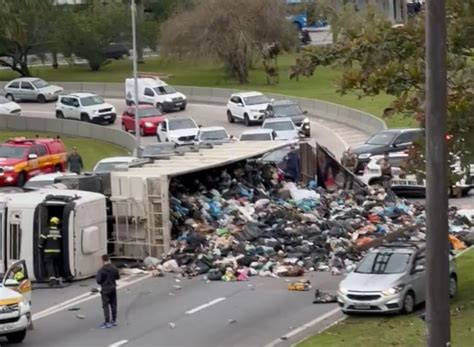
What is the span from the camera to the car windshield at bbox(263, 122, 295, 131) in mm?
52250

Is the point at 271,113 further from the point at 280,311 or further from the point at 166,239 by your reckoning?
the point at 280,311

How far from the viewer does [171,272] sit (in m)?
29.6

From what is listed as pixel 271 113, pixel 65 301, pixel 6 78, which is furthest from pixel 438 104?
pixel 6 78

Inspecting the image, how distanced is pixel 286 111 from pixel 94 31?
25.6 meters

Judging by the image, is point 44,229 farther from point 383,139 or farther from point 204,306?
point 383,139

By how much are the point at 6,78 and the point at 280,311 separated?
60666 millimetres

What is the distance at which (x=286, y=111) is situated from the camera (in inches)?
2287

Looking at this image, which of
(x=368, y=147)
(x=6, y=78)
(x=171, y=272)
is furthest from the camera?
(x=6, y=78)

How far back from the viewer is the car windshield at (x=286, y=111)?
5769cm

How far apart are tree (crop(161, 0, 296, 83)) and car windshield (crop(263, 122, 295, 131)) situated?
59.7ft

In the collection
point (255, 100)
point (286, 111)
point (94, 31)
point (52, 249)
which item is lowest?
point (52, 249)

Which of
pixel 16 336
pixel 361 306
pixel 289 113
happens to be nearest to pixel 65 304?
pixel 16 336

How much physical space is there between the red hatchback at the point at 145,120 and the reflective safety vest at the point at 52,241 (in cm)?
3011

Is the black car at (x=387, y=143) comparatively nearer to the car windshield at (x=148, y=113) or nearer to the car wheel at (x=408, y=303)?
the car windshield at (x=148, y=113)
